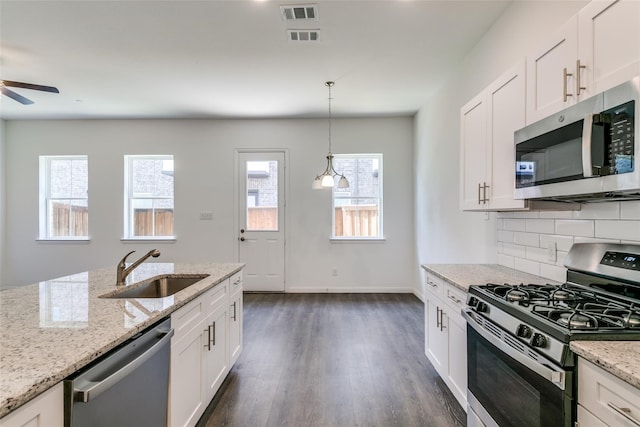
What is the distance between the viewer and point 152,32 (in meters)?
2.71

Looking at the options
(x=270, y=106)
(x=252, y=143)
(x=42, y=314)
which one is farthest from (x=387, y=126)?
(x=42, y=314)

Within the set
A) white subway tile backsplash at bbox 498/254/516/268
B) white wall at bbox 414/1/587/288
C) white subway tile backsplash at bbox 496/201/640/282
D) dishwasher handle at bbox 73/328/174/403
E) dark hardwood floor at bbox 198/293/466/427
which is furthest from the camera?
white subway tile backsplash at bbox 498/254/516/268

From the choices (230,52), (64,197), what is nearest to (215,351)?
(230,52)

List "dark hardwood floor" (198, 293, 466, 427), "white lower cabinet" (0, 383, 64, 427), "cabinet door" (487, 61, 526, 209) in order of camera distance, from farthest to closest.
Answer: "dark hardwood floor" (198, 293, 466, 427) < "cabinet door" (487, 61, 526, 209) < "white lower cabinet" (0, 383, 64, 427)

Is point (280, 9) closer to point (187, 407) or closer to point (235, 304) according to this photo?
point (235, 304)

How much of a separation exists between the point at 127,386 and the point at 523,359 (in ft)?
4.92

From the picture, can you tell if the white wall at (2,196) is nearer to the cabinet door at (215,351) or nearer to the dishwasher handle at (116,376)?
the cabinet door at (215,351)

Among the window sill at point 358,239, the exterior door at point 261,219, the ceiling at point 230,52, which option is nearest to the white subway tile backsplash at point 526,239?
the ceiling at point 230,52

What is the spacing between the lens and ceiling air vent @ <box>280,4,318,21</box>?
7.75 feet

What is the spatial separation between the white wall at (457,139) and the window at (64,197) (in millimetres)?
5522

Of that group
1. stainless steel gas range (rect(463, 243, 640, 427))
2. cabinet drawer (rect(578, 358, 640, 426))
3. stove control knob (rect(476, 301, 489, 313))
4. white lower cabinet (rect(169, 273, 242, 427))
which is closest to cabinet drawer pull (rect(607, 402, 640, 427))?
cabinet drawer (rect(578, 358, 640, 426))

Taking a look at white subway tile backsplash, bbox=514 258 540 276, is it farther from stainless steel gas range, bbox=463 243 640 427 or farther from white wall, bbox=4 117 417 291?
white wall, bbox=4 117 417 291

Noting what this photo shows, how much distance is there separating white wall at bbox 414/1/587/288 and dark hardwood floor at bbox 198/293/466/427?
1.07 meters

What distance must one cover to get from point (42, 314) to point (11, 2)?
2.51 metres
